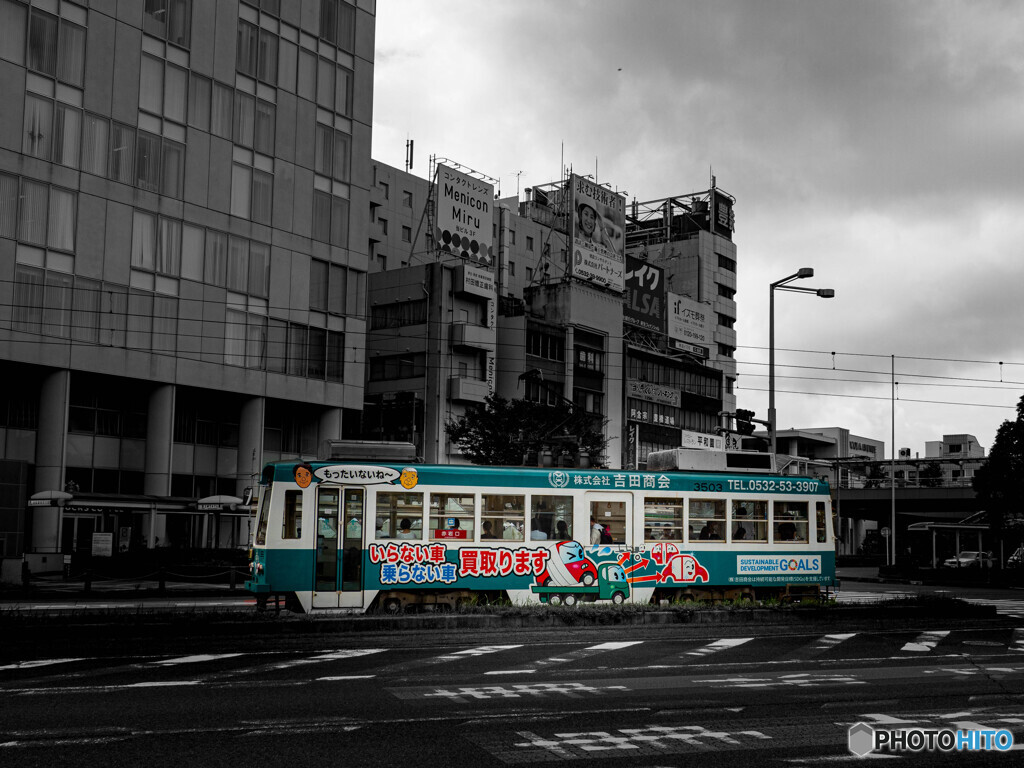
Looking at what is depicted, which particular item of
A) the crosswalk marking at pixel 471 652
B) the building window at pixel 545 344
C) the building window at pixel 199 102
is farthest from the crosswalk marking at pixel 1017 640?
the building window at pixel 545 344

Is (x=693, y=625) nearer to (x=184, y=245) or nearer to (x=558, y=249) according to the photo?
(x=184, y=245)

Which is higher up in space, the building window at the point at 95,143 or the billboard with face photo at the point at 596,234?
the billboard with face photo at the point at 596,234

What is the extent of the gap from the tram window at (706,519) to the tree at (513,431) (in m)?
28.9

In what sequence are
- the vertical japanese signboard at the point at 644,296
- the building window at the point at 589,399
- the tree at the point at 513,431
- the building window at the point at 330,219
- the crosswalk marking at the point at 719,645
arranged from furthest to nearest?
1. the vertical japanese signboard at the point at 644,296
2. the building window at the point at 589,399
3. the tree at the point at 513,431
4. the building window at the point at 330,219
5. the crosswalk marking at the point at 719,645

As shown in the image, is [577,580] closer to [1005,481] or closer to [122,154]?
[1005,481]

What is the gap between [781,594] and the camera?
24.7 m

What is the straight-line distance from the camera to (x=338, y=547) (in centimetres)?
2103

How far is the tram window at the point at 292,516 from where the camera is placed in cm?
2078

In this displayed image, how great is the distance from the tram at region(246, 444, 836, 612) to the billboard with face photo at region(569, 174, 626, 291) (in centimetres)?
5437

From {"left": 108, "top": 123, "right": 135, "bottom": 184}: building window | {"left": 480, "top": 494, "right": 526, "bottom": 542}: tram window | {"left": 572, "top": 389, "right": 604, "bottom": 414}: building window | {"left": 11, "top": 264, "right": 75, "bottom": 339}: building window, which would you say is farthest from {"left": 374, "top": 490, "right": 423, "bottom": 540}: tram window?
{"left": 572, "top": 389, "right": 604, "bottom": 414}: building window

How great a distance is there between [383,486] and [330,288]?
112 ft

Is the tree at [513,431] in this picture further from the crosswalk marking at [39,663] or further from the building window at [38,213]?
the crosswalk marking at [39,663]

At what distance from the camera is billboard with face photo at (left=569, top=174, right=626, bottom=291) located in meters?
78.4

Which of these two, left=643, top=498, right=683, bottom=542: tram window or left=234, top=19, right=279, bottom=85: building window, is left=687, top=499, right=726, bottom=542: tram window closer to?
left=643, top=498, right=683, bottom=542: tram window
